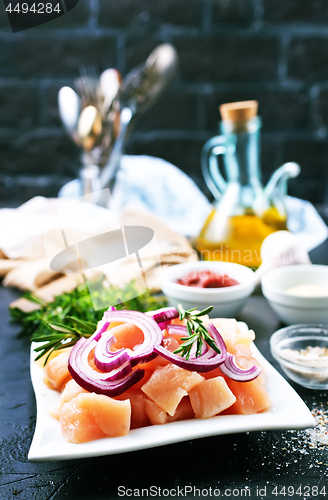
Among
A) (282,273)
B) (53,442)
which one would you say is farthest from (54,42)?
(53,442)

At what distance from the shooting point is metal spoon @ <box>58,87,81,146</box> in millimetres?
1633

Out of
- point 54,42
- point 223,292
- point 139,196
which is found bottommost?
point 139,196

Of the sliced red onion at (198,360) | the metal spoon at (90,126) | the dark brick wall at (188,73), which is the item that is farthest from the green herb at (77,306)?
the dark brick wall at (188,73)

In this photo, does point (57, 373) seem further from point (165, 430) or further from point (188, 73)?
point (188, 73)

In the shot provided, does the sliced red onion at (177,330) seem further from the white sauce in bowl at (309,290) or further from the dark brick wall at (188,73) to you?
the dark brick wall at (188,73)

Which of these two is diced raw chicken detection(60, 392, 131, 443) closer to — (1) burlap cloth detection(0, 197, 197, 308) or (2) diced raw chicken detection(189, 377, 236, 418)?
(2) diced raw chicken detection(189, 377, 236, 418)

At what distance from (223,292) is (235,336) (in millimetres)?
231

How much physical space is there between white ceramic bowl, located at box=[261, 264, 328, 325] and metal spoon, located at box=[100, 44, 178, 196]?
794 millimetres

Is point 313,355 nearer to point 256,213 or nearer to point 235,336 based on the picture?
point 235,336

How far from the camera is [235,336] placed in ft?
2.48

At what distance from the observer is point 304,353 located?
854mm

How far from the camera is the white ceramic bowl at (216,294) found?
38.8 inches

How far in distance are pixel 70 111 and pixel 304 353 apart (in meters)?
1.14

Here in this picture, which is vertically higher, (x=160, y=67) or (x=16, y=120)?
(x=160, y=67)
